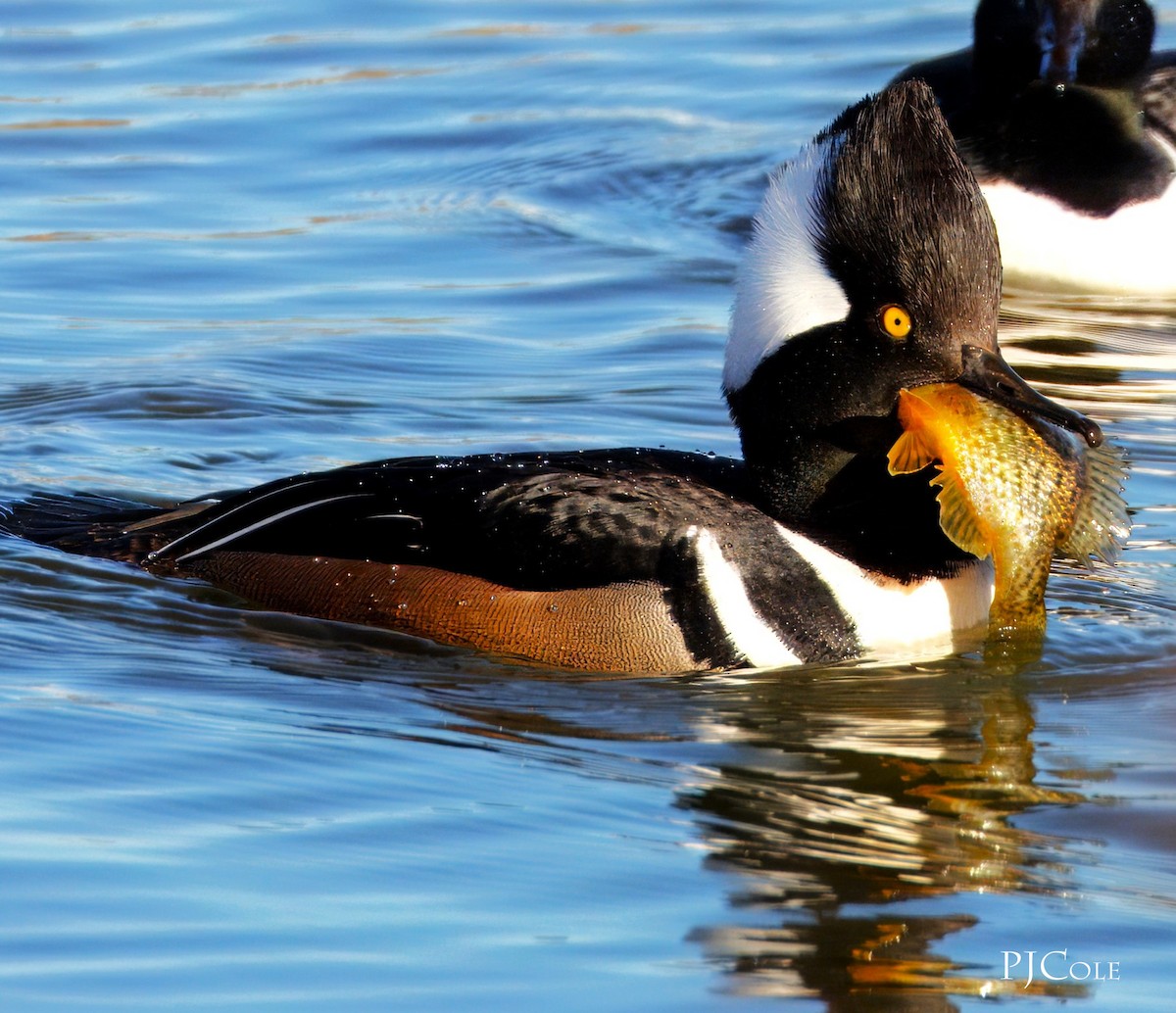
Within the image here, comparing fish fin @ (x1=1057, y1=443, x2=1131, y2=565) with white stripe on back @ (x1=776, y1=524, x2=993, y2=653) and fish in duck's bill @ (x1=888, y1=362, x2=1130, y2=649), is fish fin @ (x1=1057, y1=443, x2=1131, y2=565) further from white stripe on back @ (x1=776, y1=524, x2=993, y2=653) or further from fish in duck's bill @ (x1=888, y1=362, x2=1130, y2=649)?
white stripe on back @ (x1=776, y1=524, x2=993, y2=653)

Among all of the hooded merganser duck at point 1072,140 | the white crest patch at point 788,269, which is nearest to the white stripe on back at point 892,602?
the white crest patch at point 788,269

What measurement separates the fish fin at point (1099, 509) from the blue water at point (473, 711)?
1.54 feet

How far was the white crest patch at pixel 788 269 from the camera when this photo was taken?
5508 mm

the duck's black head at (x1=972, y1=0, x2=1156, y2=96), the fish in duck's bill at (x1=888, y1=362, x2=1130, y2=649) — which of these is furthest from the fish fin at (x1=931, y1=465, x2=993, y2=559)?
the duck's black head at (x1=972, y1=0, x2=1156, y2=96)

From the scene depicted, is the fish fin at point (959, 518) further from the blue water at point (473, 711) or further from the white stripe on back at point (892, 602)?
the blue water at point (473, 711)

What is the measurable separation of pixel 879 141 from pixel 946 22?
10.5 meters

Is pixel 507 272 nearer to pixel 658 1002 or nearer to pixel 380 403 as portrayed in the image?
pixel 380 403

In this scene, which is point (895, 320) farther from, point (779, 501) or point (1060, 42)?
point (1060, 42)

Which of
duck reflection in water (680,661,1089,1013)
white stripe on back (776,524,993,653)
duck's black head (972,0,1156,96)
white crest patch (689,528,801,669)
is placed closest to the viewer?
duck reflection in water (680,661,1089,1013)

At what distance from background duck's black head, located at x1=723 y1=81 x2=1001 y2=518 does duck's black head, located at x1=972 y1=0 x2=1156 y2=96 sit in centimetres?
549

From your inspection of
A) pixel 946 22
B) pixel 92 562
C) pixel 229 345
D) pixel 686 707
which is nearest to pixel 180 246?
pixel 229 345

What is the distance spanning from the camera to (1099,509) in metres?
5.58

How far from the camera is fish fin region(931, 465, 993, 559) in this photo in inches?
217

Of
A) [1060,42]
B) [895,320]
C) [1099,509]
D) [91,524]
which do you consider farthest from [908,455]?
[1060,42]
